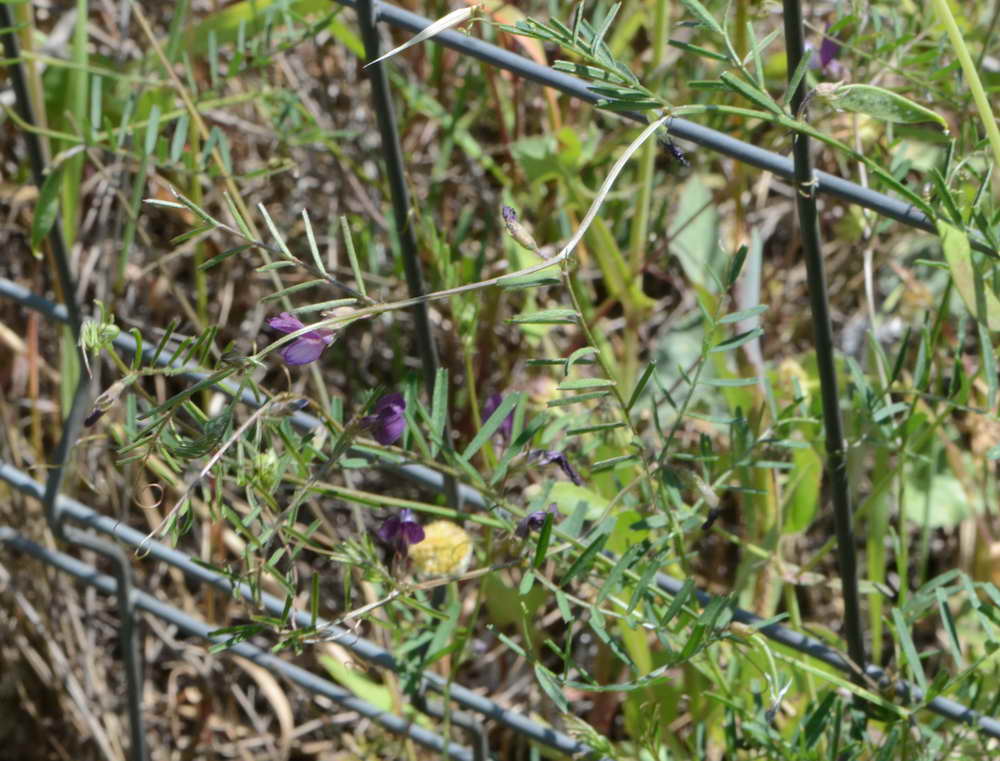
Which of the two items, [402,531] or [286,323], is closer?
[286,323]

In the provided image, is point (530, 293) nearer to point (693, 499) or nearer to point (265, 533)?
point (693, 499)

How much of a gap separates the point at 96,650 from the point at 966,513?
1.08 m

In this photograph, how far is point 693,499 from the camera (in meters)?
1.10

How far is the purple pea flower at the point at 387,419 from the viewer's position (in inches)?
33.0

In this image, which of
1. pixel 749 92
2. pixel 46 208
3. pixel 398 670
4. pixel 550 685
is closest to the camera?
pixel 749 92

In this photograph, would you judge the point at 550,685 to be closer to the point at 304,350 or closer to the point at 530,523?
the point at 530,523

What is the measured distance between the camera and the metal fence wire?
0.86 meters

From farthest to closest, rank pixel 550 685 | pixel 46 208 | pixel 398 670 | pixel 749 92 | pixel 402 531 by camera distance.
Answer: pixel 46 208 < pixel 398 670 < pixel 402 531 < pixel 550 685 < pixel 749 92

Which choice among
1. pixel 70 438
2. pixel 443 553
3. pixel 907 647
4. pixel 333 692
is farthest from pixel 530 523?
pixel 70 438

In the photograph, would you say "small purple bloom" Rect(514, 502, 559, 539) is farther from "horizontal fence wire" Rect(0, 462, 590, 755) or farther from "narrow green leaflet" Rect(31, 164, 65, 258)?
"narrow green leaflet" Rect(31, 164, 65, 258)

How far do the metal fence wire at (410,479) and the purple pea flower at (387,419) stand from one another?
3.8 inches

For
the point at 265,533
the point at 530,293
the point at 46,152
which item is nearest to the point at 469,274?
the point at 530,293

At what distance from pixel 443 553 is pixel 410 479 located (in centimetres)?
11

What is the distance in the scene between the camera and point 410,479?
3.59 ft
